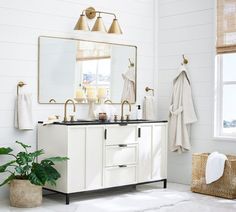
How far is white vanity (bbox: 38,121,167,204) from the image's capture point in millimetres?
4746

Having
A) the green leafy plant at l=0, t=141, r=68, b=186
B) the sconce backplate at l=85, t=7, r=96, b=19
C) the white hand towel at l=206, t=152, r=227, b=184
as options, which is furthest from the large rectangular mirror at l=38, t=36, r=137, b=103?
the white hand towel at l=206, t=152, r=227, b=184

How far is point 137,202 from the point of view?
4.85 meters

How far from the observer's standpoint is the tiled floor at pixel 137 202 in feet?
14.9

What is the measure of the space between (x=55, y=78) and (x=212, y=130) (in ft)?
6.40

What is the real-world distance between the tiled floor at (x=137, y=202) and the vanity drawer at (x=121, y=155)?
1.23ft

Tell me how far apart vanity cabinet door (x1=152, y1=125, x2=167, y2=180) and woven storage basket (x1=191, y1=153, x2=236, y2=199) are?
382mm

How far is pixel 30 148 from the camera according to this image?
5062 mm

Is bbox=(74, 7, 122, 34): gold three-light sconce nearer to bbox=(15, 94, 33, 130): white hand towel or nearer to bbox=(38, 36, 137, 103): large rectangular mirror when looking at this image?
bbox=(38, 36, 137, 103): large rectangular mirror

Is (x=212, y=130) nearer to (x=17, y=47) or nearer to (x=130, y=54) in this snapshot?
(x=130, y=54)

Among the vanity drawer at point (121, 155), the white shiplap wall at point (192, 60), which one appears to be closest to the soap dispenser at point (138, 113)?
the white shiplap wall at point (192, 60)

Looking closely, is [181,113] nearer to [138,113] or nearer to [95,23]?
[138,113]

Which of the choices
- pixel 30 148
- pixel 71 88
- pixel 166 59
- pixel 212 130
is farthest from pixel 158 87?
pixel 30 148

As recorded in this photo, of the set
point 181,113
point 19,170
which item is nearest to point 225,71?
point 181,113

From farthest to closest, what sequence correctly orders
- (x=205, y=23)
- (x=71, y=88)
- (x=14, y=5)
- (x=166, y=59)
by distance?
(x=166, y=59) < (x=205, y=23) < (x=71, y=88) < (x=14, y=5)
